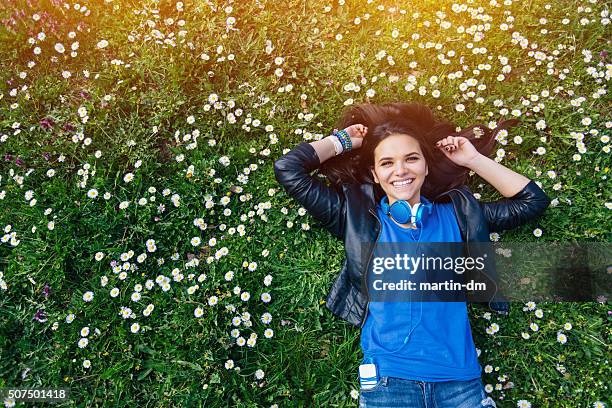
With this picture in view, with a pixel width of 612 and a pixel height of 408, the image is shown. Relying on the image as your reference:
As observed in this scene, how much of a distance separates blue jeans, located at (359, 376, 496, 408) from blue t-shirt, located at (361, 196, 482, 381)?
50 millimetres

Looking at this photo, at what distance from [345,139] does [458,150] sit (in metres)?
0.98

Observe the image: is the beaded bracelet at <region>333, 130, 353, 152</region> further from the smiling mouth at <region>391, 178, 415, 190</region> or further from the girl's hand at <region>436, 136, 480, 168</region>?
the girl's hand at <region>436, 136, 480, 168</region>

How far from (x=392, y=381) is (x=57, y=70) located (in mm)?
4606

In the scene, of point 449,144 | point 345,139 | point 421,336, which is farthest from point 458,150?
point 421,336

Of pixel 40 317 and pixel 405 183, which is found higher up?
pixel 405 183

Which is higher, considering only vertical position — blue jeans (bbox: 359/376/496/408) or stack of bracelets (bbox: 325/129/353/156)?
stack of bracelets (bbox: 325/129/353/156)

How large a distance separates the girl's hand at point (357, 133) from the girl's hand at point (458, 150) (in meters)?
0.65

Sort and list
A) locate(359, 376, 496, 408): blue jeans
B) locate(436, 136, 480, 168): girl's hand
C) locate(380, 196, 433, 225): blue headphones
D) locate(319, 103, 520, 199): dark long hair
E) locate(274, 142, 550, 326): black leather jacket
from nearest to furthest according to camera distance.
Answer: locate(359, 376, 496, 408): blue jeans < locate(380, 196, 433, 225): blue headphones < locate(274, 142, 550, 326): black leather jacket < locate(319, 103, 520, 199): dark long hair < locate(436, 136, 480, 168): girl's hand

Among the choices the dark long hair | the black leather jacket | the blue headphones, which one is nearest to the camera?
the blue headphones

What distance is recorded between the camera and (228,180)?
4758 millimetres

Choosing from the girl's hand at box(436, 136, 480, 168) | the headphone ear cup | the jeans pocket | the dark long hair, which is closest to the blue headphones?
the headphone ear cup

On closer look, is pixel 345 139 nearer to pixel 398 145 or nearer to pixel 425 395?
pixel 398 145

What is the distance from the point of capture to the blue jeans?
355cm

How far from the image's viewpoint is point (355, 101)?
196 inches
